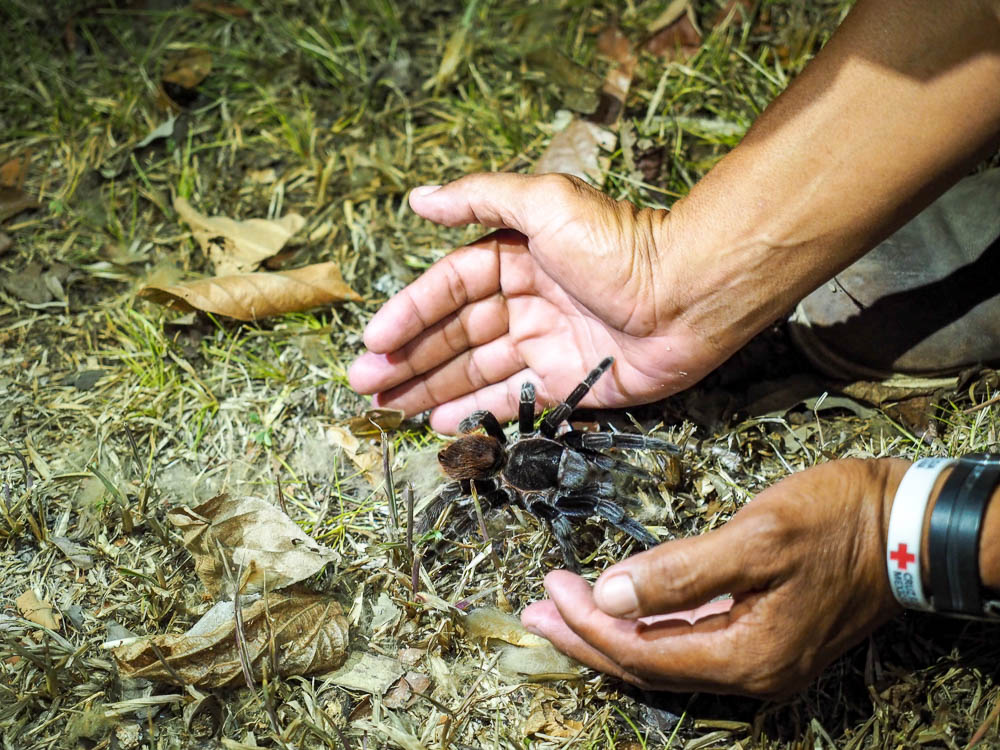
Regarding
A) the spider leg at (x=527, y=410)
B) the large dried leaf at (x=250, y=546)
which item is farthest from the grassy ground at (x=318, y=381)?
the spider leg at (x=527, y=410)

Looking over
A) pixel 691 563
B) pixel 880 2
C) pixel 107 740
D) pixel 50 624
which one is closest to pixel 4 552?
pixel 50 624

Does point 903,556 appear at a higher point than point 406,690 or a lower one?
higher

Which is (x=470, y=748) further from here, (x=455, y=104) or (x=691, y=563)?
(x=455, y=104)

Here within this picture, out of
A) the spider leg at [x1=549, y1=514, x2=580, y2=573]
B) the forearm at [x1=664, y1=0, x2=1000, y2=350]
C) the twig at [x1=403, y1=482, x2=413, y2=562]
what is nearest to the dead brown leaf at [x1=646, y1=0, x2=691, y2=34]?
the forearm at [x1=664, y1=0, x2=1000, y2=350]

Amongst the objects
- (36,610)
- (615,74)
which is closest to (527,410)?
(36,610)

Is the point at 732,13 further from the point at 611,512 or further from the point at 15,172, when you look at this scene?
the point at 15,172

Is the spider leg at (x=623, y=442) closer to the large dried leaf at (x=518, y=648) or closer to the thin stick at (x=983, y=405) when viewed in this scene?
the large dried leaf at (x=518, y=648)
